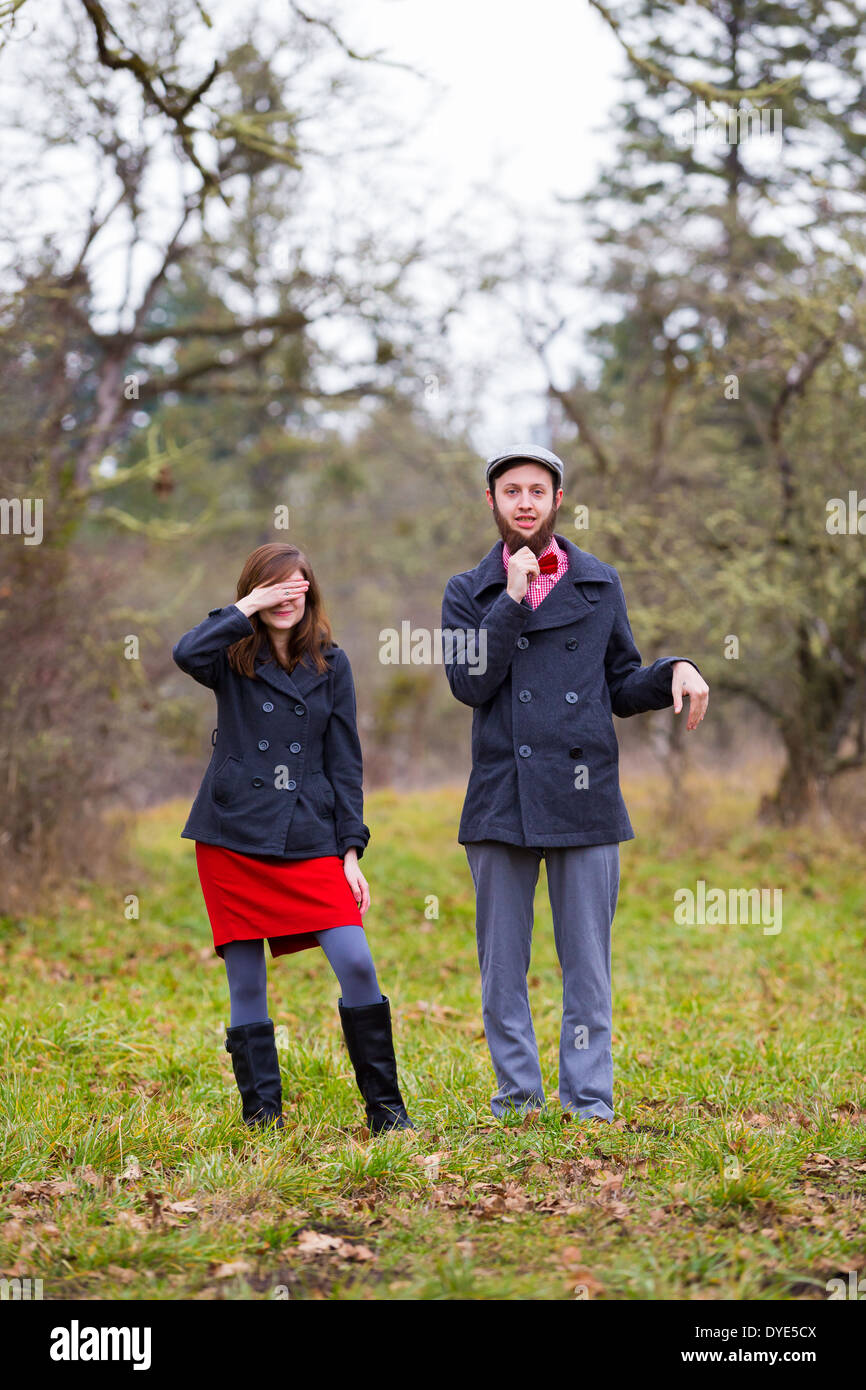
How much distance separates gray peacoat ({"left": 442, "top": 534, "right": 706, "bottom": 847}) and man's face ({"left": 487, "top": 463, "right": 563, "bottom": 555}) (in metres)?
0.16

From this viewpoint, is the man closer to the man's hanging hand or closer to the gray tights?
the man's hanging hand

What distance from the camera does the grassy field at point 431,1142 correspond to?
288 centimetres

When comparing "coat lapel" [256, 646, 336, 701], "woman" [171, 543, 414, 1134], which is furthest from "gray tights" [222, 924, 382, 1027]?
"coat lapel" [256, 646, 336, 701]

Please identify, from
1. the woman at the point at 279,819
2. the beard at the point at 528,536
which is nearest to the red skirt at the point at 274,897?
the woman at the point at 279,819

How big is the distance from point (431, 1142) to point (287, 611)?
5.79ft

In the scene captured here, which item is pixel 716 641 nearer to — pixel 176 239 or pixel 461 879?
pixel 461 879

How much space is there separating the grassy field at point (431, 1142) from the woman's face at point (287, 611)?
1.64 m

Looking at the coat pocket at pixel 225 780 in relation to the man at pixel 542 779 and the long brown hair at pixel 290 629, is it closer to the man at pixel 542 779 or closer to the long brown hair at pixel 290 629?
the long brown hair at pixel 290 629

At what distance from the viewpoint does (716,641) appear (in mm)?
10344

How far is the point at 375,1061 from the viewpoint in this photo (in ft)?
12.6

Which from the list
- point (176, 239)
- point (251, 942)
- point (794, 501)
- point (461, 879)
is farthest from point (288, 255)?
point (251, 942)

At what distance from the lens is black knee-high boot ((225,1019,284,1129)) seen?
12.8 feet
